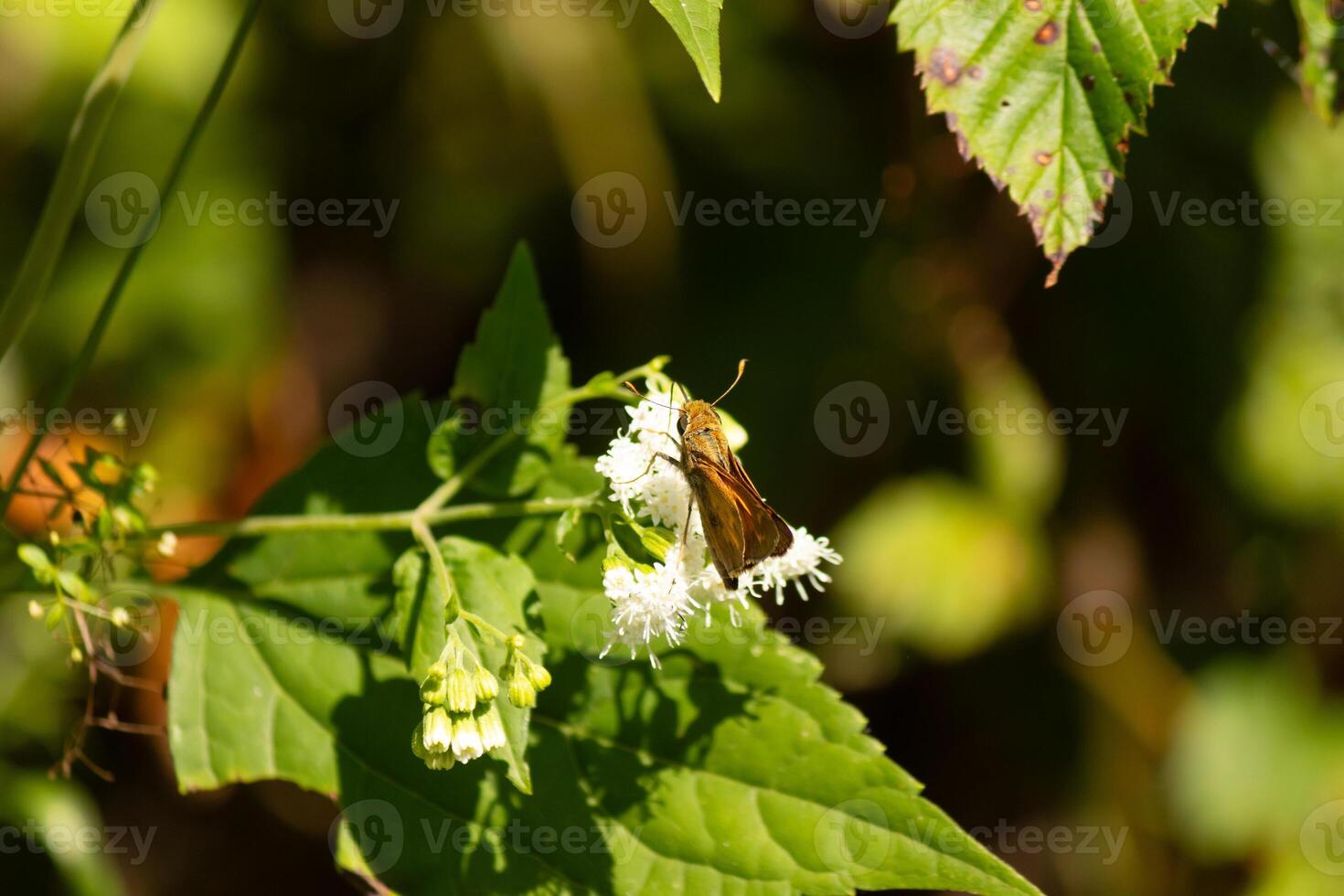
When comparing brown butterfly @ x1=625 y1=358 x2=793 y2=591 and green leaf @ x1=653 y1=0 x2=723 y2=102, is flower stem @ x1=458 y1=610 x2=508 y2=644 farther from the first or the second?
green leaf @ x1=653 y1=0 x2=723 y2=102

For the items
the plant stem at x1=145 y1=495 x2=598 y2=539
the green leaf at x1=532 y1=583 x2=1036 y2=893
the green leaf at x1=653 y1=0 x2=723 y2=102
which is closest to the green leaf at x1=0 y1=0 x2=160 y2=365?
the plant stem at x1=145 y1=495 x2=598 y2=539

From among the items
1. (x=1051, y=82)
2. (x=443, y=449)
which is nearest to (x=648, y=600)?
(x=443, y=449)

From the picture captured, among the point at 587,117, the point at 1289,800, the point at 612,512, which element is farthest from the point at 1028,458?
the point at 612,512

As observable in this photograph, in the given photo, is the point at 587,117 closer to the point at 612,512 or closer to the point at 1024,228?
the point at 1024,228

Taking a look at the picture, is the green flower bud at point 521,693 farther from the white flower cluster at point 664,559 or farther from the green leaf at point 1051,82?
the green leaf at point 1051,82

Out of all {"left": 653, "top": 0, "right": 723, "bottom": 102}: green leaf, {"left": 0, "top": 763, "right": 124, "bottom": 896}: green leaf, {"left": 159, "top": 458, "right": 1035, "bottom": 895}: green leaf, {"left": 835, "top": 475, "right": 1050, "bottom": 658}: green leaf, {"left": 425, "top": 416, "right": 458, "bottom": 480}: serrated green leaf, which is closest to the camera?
{"left": 653, "top": 0, "right": 723, "bottom": 102}: green leaf

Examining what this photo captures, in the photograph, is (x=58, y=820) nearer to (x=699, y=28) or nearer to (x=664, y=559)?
(x=664, y=559)

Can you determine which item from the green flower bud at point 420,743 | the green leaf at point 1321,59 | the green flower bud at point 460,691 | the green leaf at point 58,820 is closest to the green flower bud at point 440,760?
the green flower bud at point 420,743
